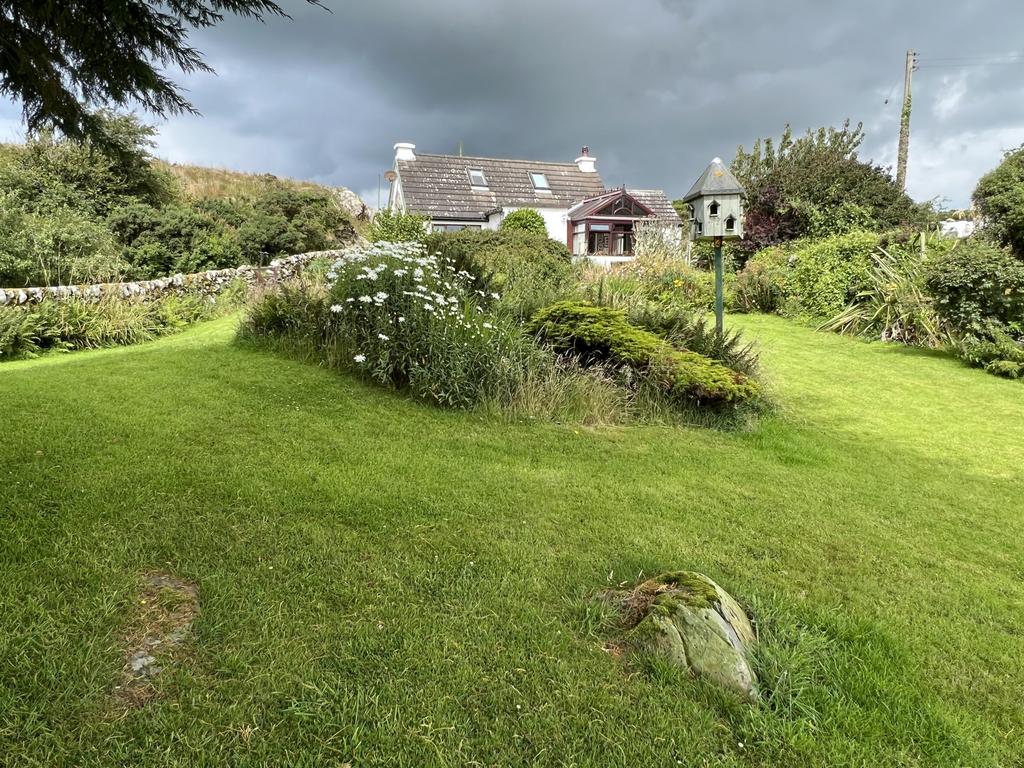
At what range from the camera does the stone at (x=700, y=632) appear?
2.10 meters

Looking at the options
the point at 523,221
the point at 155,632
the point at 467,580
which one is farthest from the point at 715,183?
the point at 523,221

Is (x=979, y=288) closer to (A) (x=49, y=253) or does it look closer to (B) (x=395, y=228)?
(B) (x=395, y=228)

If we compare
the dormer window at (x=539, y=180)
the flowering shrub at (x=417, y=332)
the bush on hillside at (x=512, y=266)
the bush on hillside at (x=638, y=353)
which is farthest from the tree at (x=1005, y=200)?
the dormer window at (x=539, y=180)

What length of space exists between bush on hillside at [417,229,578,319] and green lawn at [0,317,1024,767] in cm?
260

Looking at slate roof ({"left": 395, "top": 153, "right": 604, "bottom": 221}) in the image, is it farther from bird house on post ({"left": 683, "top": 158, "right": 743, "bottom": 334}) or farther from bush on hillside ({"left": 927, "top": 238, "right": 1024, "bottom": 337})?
bird house on post ({"left": 683, "top": 158, "right": 743, "bottom": 334})

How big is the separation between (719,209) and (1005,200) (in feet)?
52.0

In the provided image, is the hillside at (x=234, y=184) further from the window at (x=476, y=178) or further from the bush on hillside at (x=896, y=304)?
the bush on hillside at (x=896, y=304)

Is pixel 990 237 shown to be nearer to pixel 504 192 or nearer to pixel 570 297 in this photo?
pixel 570 297

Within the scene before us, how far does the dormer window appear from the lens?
29938mm

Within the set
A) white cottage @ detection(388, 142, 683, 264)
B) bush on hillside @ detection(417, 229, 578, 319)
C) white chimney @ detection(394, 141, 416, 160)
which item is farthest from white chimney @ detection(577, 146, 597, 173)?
bush on hillside @ detection(417, 229, 578, 319)

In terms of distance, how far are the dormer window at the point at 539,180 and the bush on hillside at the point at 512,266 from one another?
556 inches

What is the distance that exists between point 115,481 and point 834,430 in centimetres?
Answer: 638

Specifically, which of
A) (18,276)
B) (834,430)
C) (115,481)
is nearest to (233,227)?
(18,276)

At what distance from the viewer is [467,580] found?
8.68ft
